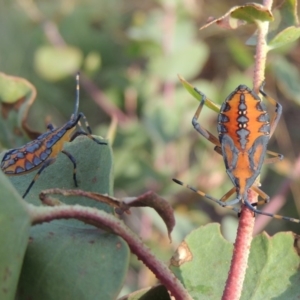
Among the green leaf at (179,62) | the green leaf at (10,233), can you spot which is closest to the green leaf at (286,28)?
the green leaf at (10,233)

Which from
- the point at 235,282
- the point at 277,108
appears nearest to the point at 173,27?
the point at 277,108

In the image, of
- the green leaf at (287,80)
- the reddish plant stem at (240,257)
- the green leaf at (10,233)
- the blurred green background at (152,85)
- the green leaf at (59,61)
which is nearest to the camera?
the green leaf at (10,233)

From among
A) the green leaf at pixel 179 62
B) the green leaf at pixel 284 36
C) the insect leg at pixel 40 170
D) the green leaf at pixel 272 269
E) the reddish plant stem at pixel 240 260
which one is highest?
the green leaf at pixel 284 36

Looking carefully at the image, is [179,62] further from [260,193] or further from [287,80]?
[260,193]

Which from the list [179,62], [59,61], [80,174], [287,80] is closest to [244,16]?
[80,174]

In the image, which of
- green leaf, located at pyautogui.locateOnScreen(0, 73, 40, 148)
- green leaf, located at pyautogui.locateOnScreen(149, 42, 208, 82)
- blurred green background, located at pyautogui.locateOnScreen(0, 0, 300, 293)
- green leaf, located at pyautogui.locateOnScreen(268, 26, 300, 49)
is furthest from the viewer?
green leaf, located at pyautogui.locateOnScreen(149, 42, 208, 82)

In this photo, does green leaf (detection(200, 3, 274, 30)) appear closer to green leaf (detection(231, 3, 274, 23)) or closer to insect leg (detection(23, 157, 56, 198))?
green leaf (detection(231, 3, 274, 23))

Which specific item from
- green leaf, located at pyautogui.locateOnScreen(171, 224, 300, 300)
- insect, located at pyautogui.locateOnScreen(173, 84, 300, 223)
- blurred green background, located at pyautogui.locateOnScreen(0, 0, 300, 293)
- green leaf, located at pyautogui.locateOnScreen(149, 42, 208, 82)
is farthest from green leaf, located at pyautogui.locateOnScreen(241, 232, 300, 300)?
green leaf, located at pyautogui.locateOnScreen(149, 42, 208, 82)

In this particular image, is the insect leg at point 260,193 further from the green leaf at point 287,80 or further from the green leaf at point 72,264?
the green leaf at point 287,80
